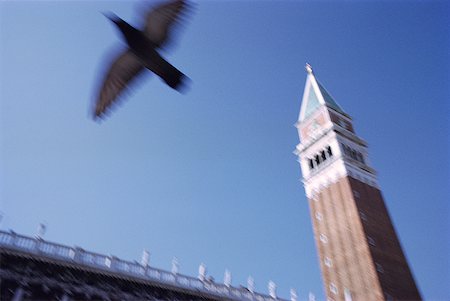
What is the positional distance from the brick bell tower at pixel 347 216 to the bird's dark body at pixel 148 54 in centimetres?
3280

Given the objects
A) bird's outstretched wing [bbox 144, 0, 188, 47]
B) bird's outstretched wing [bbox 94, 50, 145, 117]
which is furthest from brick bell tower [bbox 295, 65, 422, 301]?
bird's outstretched wing [bbox 144, 0, 188, 47]

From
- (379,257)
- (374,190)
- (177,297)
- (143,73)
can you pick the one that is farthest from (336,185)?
(143,73)

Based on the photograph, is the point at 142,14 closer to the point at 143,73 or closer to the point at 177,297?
the point at 143,73

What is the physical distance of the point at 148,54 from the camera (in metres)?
3.82

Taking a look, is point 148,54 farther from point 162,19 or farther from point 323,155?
point 323,155

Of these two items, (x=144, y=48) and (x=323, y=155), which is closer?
(x=144, y=48)

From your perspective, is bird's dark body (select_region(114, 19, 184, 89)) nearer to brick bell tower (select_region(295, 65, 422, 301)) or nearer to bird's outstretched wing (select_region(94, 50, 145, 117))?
bird's outstretched wing (select_region(94, 50, 145, 117))

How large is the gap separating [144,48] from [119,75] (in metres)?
0.56

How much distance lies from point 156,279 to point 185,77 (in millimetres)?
21880

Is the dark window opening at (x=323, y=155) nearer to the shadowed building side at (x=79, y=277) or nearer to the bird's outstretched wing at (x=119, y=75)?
the shadowed building side at (x=79, y=277)

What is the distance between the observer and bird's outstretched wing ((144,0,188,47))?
3861 millimetres

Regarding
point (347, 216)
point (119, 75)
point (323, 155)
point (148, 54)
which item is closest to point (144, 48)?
point (148, 54)

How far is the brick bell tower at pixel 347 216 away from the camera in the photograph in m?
34.1

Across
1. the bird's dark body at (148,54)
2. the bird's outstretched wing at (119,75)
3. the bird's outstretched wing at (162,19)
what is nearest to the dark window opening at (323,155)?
the bird's outstretched wing at (119,75)
